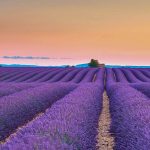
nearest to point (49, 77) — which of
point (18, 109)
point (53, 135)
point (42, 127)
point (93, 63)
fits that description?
point (18, 109)

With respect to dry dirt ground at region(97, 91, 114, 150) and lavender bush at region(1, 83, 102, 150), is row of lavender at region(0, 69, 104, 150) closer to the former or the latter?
lavender bush at region(1, 83, 102, 150)

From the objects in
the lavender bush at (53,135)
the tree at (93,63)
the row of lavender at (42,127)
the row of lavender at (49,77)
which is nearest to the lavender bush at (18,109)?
the row of lavender at (42,127)

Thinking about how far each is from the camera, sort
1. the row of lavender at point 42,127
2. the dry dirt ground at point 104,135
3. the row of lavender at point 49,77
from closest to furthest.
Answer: the row of lavender at point 42,127 < the dry dirt ground at point 104,135 < the row of lavender at point 49,77

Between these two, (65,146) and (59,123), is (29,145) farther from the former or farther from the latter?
(59,123)

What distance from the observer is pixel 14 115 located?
11.9m

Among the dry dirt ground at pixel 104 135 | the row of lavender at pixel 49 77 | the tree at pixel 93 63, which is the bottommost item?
the dry dirt ground at pixel 104 135

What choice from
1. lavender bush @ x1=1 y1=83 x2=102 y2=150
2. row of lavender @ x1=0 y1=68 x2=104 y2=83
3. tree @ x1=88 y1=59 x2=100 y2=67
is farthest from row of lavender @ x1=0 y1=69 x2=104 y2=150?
tree @ x1=88 y1=59 x2=100 y2=67

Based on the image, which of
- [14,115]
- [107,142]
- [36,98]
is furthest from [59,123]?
[36,98]

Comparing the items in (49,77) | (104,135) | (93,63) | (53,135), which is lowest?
(104,135)

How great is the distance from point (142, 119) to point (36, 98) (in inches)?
322

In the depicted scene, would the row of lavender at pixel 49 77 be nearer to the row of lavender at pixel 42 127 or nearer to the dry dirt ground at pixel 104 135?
the dry dirt ground at pixel 104 135

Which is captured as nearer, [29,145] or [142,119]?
[29,145]

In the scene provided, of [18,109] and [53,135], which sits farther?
[18,109]

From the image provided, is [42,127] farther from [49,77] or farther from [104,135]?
[49,77]
